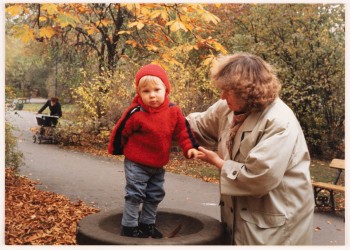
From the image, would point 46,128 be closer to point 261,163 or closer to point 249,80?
point 249,80

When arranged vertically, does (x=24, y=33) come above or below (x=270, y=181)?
above

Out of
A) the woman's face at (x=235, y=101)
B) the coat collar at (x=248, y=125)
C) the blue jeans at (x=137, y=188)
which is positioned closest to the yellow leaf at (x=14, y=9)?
the blue jeans at (x=137, y=188)

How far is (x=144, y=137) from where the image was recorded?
2967 millimetres

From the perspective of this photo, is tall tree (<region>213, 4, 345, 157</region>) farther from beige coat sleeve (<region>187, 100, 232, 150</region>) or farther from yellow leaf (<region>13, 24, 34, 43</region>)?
yellow leaf (<region>13, 24, 34, 43</region>)

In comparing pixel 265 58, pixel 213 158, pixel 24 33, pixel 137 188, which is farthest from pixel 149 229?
pixel 265 58

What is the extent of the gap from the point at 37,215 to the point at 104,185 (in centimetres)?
203

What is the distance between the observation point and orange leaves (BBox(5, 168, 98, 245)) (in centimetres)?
493

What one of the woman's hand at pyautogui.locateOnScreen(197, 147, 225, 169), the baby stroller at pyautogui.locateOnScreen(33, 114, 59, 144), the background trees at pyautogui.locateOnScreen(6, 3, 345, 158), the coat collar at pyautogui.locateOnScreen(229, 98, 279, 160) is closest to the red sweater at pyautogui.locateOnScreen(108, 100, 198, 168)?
the woman's hand at pyautogui.locateOnScreen(197, 147, 225, 169)

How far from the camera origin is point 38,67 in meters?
10.3

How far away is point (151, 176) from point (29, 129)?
9.68 m

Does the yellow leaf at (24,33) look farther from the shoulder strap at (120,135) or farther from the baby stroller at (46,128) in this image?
the baby stroller at (46,128)

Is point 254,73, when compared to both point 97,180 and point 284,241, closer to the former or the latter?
point 284,241

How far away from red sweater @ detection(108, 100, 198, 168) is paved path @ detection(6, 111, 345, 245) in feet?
10.1

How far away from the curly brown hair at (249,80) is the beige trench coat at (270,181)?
85 millimetres
